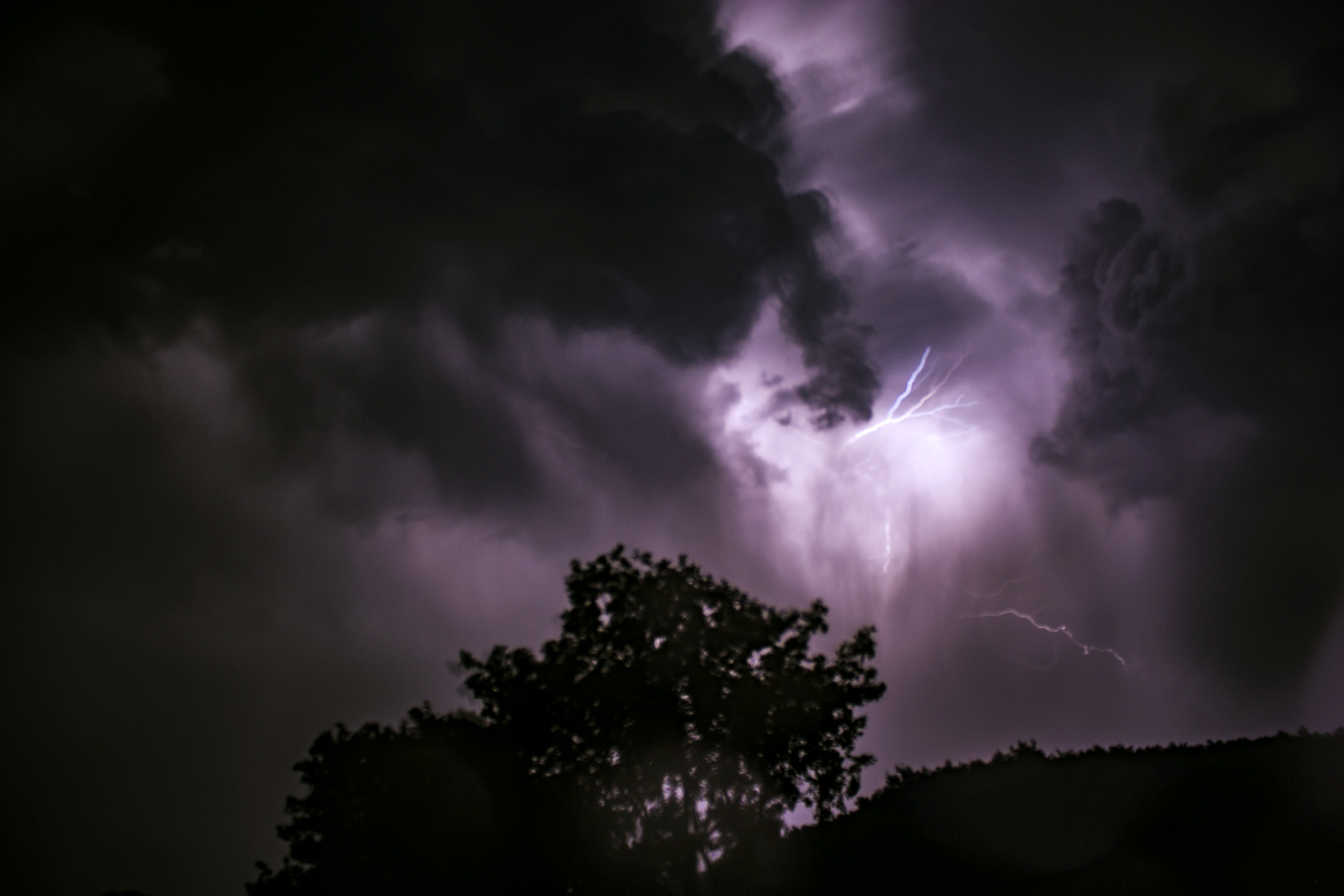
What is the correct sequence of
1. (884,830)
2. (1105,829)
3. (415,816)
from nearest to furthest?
(1105,829), (415,816), (884,830)

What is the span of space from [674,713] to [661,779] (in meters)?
1.87

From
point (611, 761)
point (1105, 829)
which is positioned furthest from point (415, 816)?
point (1105, 829)

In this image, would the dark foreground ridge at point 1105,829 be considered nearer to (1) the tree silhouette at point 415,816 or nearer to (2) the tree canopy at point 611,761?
(2) the tree canopy at point 611,761

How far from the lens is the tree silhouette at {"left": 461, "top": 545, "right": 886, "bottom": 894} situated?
70.6ft

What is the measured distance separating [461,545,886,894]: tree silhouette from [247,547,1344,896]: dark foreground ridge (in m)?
0.05

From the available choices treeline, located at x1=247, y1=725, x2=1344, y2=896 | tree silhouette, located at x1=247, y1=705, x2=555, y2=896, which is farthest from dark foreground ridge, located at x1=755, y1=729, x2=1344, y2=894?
tree silhouette, located at x1=247, y1=705, x2=555, y2=896

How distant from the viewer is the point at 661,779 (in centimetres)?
2161

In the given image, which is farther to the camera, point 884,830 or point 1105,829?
point 884,830

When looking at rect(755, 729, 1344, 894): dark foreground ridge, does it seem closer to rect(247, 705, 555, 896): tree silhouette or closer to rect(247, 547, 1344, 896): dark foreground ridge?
rect(247, 547, 1344, 896): dark foreground ridge

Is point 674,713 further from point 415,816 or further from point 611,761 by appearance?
point 415,816

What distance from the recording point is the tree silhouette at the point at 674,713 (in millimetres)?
21516

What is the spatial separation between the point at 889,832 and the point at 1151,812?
7712mm

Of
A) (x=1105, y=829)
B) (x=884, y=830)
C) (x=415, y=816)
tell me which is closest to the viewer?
(x=1105, y=829)

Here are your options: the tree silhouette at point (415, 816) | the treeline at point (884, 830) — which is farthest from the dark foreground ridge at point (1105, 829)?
the tree silhouette at point (415, 816)
